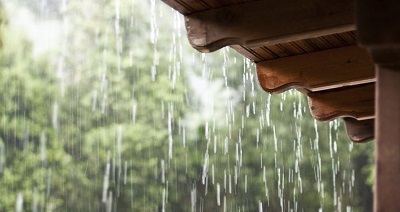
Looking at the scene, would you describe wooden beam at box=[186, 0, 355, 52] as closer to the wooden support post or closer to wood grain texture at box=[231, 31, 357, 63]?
wood grain texture at box=[231, 31, 357, 63]

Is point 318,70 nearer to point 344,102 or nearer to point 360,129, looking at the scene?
point 344,102

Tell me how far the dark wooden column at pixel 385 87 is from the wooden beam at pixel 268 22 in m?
0.52

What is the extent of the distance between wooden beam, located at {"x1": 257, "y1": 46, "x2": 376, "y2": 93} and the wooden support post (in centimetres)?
134

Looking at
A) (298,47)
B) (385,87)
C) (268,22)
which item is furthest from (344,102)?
(385,87)

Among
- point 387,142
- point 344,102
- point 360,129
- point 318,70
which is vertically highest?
point 318,70

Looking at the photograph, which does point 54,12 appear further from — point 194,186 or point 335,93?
point 335,93

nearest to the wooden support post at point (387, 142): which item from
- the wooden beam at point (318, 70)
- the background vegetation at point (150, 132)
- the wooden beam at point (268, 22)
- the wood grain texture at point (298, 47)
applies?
the wooden beam at point (268, 22)

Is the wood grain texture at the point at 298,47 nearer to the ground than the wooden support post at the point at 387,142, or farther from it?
farther from it

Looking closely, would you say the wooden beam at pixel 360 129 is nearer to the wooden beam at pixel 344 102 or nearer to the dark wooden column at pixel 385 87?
the wooden beam at pixel 344 102

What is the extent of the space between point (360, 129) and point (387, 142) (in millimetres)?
2569

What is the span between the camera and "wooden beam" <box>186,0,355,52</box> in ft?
10.0

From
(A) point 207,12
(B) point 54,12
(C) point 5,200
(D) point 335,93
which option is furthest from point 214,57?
(A) point 207,12

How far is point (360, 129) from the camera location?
5.00 meters

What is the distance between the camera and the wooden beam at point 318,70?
3.87 m
